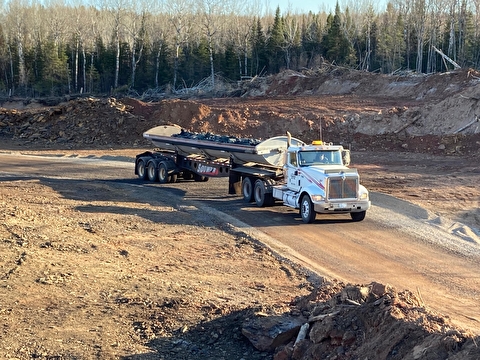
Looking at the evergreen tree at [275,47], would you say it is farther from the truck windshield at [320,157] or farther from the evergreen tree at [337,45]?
the truck windshield at [320,157]

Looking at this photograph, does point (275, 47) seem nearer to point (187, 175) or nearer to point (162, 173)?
point (187, 175)

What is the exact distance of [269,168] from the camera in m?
21.1

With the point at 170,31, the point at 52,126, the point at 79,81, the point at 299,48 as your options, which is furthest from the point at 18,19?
the point at 52,126

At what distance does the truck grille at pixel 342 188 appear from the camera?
1735 centimetres

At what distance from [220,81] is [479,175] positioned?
49455 mm

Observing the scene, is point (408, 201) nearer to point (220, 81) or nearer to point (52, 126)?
point (52, 126)

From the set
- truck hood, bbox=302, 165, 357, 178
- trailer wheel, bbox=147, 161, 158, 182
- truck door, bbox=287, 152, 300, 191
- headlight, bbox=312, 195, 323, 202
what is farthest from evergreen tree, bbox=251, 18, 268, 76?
headlight, bbox=312, 195, 323, 202

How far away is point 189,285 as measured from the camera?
11.4 metres

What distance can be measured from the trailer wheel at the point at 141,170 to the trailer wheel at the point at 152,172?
0.32 m

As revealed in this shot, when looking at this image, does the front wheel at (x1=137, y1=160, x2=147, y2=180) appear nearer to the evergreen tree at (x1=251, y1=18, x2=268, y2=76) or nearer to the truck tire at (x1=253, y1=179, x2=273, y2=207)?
the truck tire at (x1=253, y1=179, x2=273, y2=207)

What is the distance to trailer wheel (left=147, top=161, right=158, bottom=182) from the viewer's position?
2648 centimetres

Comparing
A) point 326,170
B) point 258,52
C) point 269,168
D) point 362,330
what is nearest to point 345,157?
point 326,170

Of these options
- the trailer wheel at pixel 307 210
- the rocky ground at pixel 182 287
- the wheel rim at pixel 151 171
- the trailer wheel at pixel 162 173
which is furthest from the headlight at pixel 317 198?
the wheel rim at pixel 151 171

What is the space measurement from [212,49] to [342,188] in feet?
215
